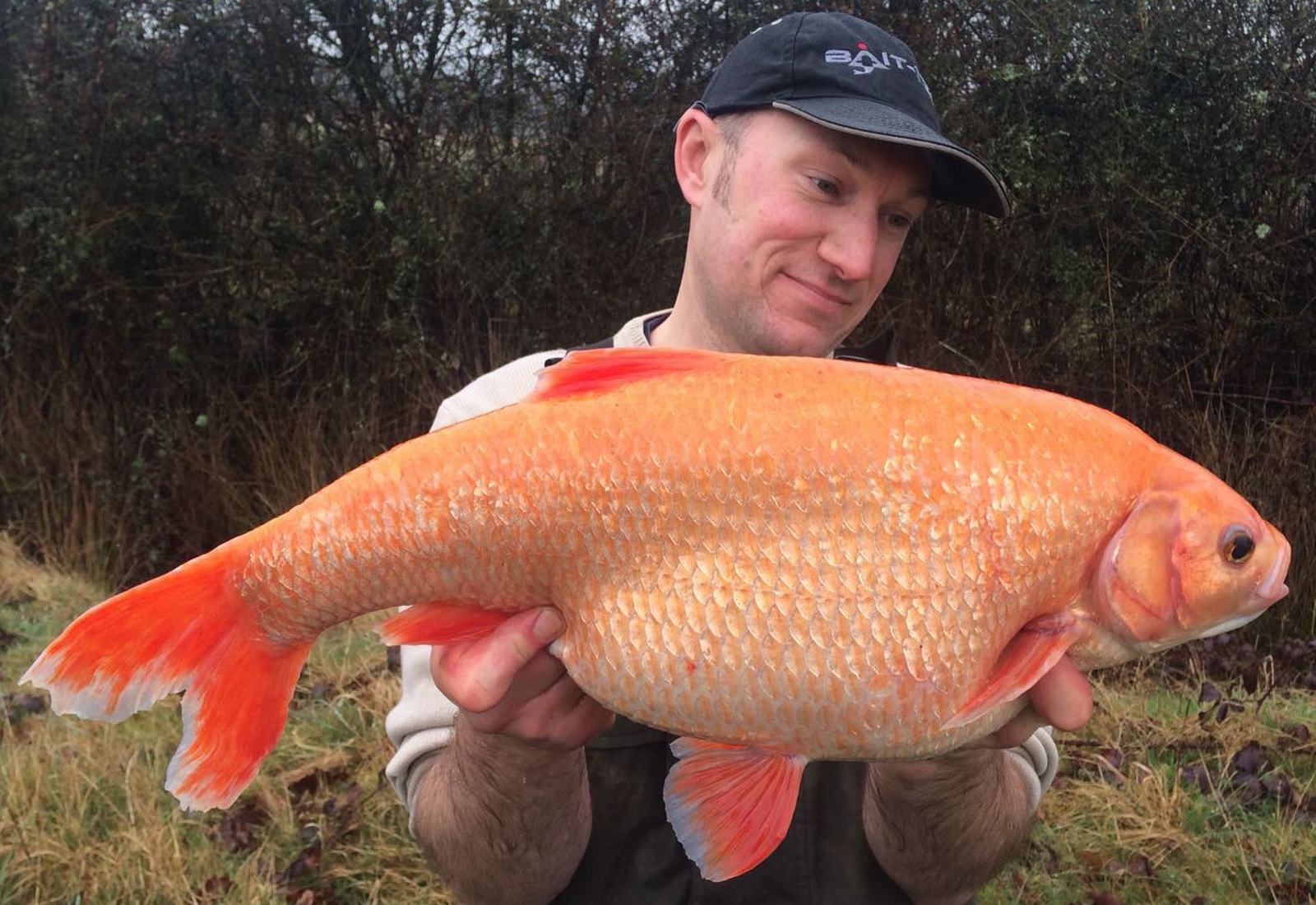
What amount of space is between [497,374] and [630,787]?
0.81 m

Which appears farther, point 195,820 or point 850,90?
point 195,820

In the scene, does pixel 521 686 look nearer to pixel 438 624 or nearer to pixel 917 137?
pixel 438 624

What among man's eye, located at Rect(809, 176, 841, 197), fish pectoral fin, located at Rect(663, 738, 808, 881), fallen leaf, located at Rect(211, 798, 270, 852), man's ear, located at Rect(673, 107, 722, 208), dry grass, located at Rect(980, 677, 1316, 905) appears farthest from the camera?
fallen leaf, located at Rect(211, 798, 270, 852)

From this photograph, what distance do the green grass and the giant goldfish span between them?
173 centimetres

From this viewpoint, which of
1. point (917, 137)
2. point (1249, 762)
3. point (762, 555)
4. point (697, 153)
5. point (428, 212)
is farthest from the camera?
point (428, 212)

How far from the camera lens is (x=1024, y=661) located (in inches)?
43.2

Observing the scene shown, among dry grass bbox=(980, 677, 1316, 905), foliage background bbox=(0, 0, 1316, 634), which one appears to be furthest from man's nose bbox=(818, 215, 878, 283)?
foliage background bbox=(0, 0, 1316, 634)

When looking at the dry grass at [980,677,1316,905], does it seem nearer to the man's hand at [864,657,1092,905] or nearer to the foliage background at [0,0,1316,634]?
the man's hand at [864,657,1092,905]

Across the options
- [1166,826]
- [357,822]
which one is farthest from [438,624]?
[1166,826]

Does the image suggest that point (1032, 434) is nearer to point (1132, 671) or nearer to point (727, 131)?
point (727, 131)

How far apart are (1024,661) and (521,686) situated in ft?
1.95

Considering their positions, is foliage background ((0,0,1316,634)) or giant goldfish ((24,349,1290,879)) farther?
foliage background ((0,0,1316,634))

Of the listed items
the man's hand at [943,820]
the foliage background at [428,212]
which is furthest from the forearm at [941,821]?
the foliage background at [428,212]

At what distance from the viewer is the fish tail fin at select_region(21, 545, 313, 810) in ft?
3.57
